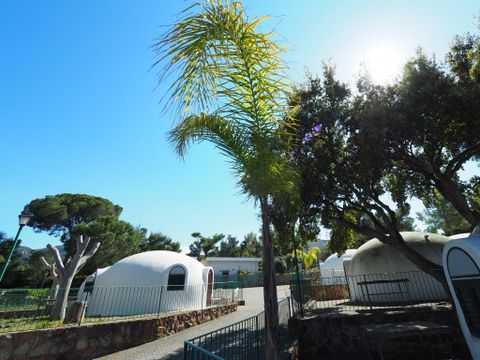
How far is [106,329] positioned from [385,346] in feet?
35.1

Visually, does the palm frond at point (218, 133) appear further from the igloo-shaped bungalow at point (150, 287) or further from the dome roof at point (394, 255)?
the dome roof at point (394, 255)

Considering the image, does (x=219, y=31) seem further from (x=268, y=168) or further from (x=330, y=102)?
(x=330, y=102)

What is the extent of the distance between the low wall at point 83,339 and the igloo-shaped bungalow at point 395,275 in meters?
10.1

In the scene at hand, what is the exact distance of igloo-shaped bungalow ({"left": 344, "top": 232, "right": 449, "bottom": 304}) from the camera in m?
13.8

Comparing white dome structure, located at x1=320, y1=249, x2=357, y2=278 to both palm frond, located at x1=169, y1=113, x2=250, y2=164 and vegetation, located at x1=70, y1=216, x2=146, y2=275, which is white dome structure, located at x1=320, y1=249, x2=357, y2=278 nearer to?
vegetation, located at x1=70, y1=216, x2=146, y2=275

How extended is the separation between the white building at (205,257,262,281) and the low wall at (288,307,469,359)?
116 ft

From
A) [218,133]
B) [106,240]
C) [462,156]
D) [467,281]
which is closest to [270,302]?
[218,133]

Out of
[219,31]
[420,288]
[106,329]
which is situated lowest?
[106,329]

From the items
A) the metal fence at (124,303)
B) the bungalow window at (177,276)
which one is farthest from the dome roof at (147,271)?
the metal fence at (124,303)

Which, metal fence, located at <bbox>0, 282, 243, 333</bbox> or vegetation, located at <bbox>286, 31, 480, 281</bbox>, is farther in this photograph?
metal fence, located at <bbox>0, 282, 243, 333</bbox>

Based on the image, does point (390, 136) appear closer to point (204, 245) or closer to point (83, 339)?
point (83, 339)

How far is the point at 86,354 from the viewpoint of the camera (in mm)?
9781

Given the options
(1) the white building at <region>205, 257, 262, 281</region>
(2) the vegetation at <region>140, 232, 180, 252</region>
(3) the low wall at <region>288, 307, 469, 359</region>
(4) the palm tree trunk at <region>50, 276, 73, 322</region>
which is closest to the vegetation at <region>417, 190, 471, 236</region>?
(3) the low wall at <region>288, 307, 469, 359</region>

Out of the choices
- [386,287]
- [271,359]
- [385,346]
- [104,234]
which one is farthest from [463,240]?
[104,234]
